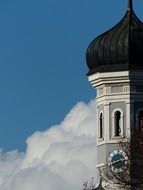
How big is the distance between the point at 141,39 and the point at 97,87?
2904mm

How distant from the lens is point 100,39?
79812mm

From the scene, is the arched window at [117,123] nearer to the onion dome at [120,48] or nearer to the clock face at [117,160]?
the clock face at [117,160]

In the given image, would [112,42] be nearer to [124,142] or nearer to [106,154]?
[106,154]

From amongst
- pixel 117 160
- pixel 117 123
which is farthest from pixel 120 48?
pixel 117 160

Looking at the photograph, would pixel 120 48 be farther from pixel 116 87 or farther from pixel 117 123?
pixel 117 123

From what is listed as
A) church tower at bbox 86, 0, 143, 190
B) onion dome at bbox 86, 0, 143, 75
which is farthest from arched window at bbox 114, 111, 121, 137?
onion dome at bbox 86, 0, 143, 75

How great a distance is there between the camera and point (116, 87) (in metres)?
78.1

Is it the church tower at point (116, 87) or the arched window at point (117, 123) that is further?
the arched window at point (117, 123)

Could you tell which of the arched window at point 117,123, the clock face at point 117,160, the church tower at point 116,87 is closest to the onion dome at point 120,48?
the church tower at point 116,87

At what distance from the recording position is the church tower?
77.9 m

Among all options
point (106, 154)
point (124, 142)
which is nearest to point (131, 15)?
point (106, 154)

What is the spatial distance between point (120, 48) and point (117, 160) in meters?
5.37

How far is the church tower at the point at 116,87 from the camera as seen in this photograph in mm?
77938

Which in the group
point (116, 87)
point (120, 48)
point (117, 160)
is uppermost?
point (120, 48)
